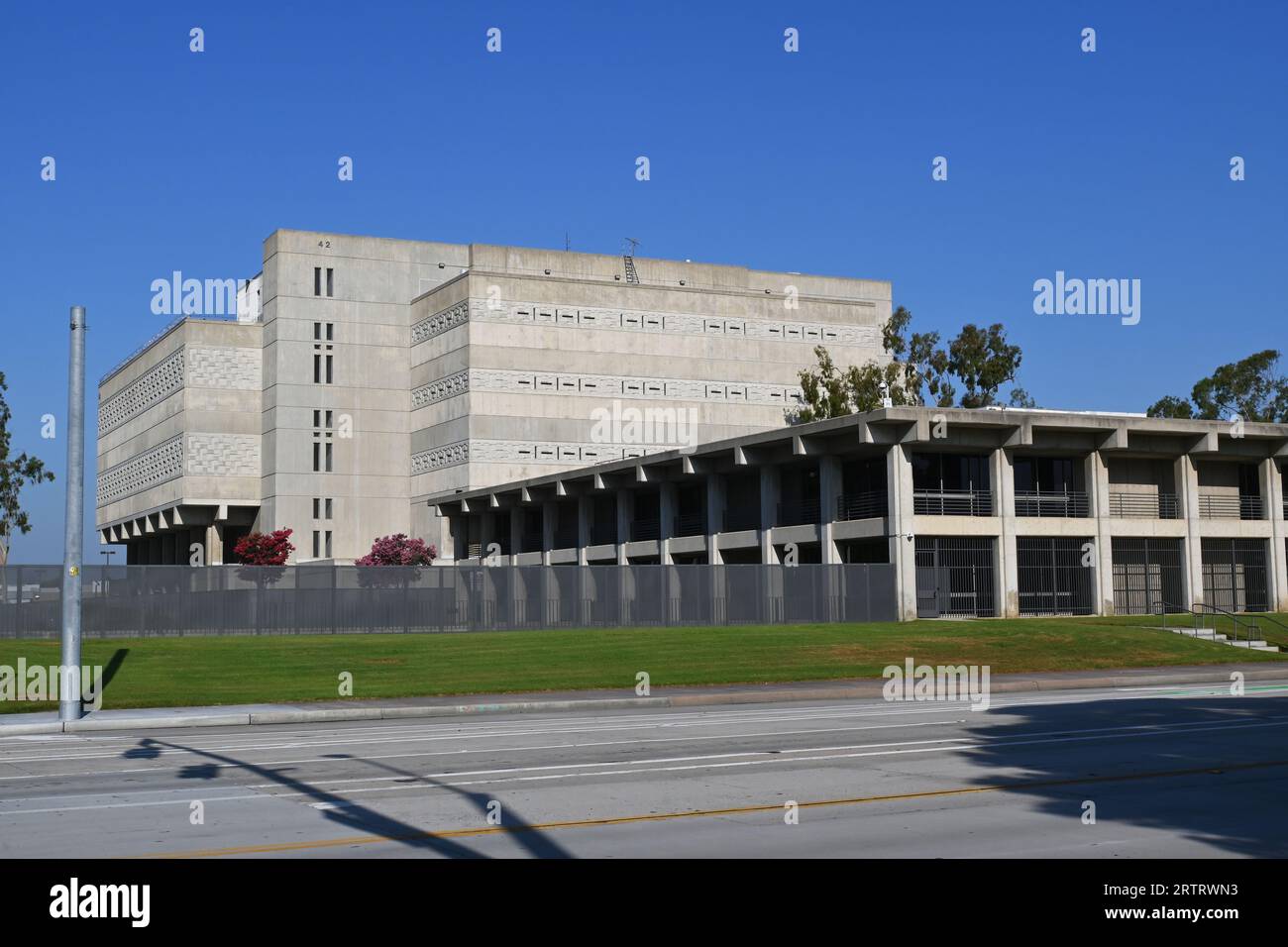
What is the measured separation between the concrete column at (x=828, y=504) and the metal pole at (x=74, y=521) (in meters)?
33.1

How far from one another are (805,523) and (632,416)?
108ft

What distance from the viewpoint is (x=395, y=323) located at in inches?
3693

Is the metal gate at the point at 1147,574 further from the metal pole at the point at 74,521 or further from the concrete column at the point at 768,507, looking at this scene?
the metal pole at the point at 74,521

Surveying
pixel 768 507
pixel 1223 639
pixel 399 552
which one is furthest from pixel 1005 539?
pixel 399 552

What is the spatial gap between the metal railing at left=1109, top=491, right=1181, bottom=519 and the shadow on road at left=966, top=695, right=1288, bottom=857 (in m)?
31.9

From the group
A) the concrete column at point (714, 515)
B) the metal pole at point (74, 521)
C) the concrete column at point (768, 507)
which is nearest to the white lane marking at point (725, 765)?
the metal pole at point (74, 521)

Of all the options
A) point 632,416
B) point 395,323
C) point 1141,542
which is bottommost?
point 1141,542

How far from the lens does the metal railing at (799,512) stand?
186 feet

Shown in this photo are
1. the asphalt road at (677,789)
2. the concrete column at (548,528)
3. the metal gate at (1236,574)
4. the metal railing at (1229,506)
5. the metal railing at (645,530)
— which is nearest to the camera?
the asphalt road at (677,789)

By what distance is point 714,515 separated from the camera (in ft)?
200

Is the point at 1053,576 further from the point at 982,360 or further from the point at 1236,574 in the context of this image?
the point at 982,360
